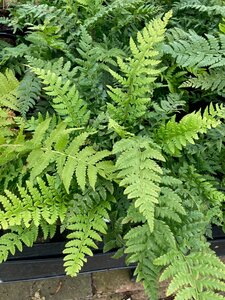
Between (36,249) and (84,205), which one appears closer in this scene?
(84,205)

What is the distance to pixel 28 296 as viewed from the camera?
89.2 inches

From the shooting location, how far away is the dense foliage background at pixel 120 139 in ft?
4.81

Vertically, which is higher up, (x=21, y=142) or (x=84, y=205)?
(x=21, y=142)

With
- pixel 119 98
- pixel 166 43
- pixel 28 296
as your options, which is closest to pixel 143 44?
pixel 119 98

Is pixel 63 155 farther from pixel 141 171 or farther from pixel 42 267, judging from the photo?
pixel 42 267

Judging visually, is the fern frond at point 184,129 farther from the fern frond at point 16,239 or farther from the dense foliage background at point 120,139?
the fern frond at point 16,239

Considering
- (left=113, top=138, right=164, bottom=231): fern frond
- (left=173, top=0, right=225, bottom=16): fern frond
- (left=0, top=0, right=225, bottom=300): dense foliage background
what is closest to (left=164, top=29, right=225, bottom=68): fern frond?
(left=0, top=0, right=225, bottom=300): dense foliage background

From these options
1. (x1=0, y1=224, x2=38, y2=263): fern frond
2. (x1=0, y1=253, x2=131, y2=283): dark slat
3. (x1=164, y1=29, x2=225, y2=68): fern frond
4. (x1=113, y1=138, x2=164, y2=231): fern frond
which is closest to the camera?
(x1=113, y1=138, x2=164, y2=231): fern frond

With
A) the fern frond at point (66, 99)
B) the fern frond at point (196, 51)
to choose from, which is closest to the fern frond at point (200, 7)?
the fern frond at point (196, 51)

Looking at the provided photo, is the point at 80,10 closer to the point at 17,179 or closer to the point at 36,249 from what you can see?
the point at 17,179

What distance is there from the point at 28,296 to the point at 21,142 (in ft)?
3.38

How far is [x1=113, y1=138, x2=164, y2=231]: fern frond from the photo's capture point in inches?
52.8

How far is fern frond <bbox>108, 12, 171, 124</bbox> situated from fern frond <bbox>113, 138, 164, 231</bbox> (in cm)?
14

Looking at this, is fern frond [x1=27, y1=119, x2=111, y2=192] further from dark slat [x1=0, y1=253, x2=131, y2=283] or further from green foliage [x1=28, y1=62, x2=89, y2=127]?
dark slat [x1=0, y1=253, x2=131, y2=283]
